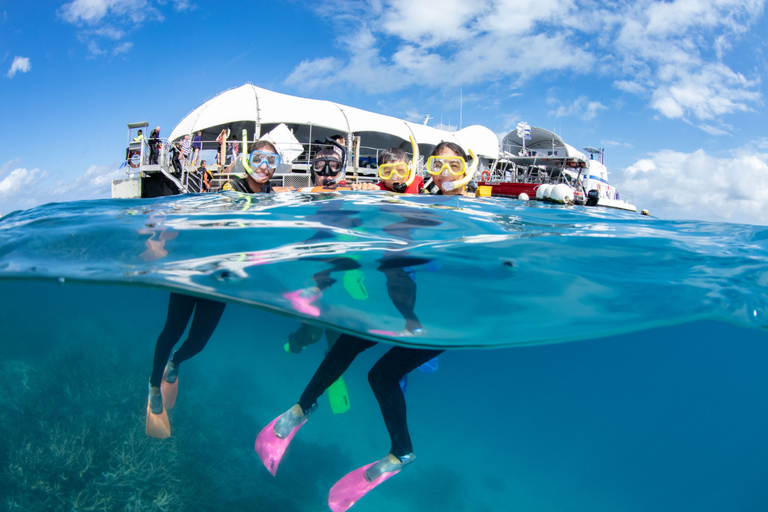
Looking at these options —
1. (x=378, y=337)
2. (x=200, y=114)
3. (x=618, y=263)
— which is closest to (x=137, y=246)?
(x=378, y=337)

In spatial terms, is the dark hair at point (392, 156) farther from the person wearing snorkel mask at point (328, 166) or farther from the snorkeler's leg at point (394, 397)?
the snorkeler's leg at point (394, 397)

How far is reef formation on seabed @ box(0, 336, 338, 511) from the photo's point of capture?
631 cm

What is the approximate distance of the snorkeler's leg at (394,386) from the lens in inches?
146

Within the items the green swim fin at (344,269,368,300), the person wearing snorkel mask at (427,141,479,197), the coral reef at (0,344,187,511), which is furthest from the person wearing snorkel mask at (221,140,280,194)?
the coral reef at (0,344,187,511)

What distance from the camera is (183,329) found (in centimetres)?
465

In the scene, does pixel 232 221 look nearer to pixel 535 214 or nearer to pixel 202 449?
pixel 535 214

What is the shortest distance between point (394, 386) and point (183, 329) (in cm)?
246

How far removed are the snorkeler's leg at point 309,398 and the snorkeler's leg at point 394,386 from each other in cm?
38

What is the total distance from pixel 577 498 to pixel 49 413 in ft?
60.3

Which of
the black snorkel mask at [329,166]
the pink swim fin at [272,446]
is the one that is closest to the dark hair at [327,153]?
the black snorkel mask at [329,166]

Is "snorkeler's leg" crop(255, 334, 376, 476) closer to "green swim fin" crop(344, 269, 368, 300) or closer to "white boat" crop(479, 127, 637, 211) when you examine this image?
"green swim fin" crop(344, 269, 368, 300)

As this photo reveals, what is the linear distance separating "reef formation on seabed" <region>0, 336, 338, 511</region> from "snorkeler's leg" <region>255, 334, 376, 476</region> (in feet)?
9.52

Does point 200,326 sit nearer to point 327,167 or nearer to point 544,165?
point 327,167

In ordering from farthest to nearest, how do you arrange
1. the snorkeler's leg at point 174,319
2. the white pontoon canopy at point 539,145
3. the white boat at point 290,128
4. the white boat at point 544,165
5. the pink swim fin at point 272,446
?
the white pontoon canopy at point 539,145, the white boat at point 544,165, the white boat at point 290,128, the snorkeler's leg at point 174,319, the pink swim fin at point 272,446
